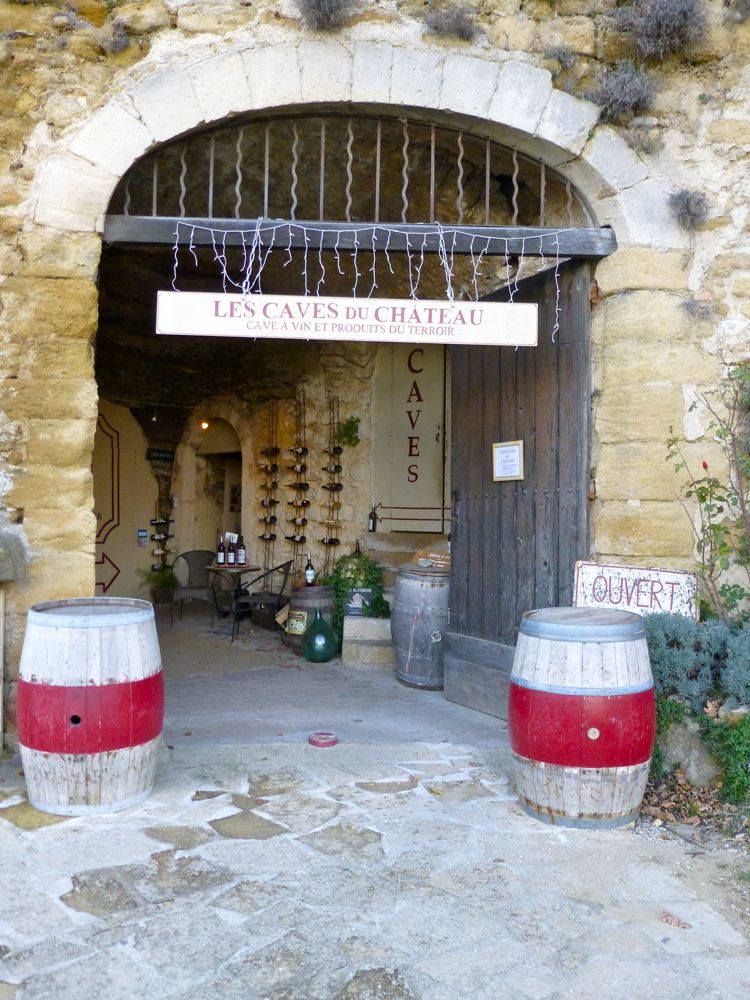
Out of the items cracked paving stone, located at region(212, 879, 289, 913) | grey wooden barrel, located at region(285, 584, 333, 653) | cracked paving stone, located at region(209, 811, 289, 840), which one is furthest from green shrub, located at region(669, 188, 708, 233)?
grey wooden barrel, located at region(285, 584, 333, 653)

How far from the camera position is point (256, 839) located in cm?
290

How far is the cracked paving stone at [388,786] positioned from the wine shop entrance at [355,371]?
118cm

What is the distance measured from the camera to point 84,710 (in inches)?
117

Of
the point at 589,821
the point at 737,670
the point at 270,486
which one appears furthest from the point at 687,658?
the point at 270,486

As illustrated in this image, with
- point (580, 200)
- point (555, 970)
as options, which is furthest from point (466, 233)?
point (555, 970)

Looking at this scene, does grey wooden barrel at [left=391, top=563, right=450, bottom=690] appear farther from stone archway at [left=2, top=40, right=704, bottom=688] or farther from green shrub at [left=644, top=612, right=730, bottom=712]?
green shrub at [left=644, top=612, right=730, bottom=712]

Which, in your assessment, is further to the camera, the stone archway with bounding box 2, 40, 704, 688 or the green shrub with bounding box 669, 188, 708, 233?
the green shrub with bounding box 669, 188, 708, 233

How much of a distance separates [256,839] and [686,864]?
1.49 metres

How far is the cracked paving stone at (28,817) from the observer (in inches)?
117

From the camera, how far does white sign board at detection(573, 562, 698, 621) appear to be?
3787mm

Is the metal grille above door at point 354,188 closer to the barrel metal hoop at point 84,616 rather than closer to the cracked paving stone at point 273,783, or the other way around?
the barrel metal hoop at point 84,616

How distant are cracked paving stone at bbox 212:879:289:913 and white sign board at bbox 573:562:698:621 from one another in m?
1.95

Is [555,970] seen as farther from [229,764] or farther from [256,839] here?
[229,764]

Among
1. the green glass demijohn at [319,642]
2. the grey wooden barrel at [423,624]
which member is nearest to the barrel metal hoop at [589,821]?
the grey wooden barrel at [423,624]
